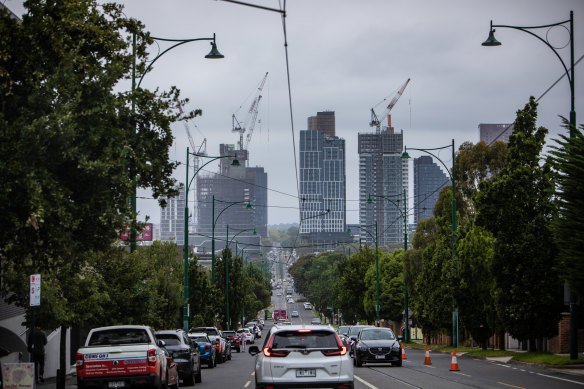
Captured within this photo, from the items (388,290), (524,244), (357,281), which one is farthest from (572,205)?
(357,281)

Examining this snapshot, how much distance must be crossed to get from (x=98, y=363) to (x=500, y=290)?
24782 millimetres

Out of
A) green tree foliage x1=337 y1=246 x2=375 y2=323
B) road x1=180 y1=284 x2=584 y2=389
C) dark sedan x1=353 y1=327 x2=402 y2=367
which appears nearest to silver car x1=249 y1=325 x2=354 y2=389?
road x1=180 y1=284 x2=584 y2=389

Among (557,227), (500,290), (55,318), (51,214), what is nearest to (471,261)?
(500,290)

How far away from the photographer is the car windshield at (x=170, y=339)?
26.5 metres

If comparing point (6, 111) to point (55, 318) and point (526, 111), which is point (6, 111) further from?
point (526, 111)

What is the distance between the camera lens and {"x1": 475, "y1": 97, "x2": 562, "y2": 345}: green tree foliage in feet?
122

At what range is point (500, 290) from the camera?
39875 millimetres

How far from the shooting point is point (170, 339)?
26.8 m

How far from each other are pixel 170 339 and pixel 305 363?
11.7m

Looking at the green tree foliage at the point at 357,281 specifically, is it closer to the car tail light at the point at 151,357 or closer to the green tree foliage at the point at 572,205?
the green tree foliage at the point at 572,205

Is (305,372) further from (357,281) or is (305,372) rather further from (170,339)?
(357,281)

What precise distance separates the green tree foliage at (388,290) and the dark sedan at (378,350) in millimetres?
45320

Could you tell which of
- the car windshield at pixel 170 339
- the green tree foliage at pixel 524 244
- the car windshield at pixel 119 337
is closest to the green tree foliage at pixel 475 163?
the green tree foliage at pixel 524 244

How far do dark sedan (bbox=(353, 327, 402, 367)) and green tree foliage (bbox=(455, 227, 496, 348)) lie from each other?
36.3ft
